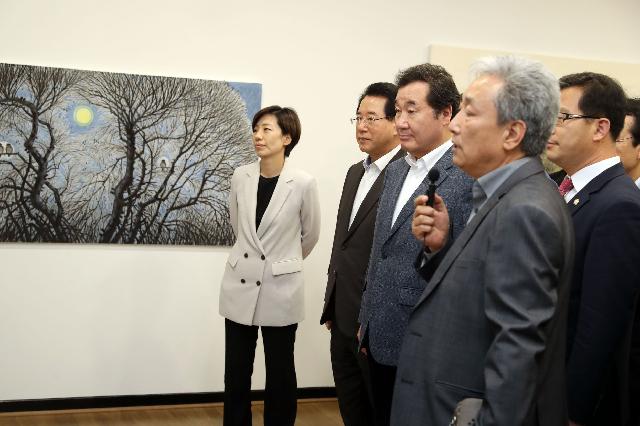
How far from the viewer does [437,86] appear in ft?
8.29

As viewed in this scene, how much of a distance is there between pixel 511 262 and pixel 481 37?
3846mm

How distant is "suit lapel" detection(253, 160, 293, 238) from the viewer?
12.0 ft

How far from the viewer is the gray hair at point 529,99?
5.62ft

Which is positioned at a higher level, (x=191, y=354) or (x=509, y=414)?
(x=509, y=414)

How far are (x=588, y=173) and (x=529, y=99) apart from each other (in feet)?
2.16

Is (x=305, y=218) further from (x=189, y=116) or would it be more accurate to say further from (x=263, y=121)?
(x=189, y=116)

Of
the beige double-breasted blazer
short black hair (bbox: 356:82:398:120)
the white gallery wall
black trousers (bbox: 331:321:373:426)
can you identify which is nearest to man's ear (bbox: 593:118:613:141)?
short black hair (bbox: 356:82:398:120)

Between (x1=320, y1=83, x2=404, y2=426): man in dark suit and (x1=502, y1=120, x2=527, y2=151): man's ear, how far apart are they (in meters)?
1.39

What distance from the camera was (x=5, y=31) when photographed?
4113 mm

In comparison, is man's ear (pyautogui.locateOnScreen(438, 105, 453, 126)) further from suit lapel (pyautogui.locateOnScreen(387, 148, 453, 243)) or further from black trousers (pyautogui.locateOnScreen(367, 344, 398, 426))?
black trousers (pyautogui.locateOnScreen(367, 344, 398, 426))

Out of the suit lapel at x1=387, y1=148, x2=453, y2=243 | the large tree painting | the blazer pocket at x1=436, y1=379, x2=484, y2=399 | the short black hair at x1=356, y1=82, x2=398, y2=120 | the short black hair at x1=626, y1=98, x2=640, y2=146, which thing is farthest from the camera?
the large tree painting

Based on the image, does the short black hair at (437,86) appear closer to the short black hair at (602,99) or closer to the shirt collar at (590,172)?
the short black hair at (602,99)

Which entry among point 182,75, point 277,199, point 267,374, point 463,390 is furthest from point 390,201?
point 182,75

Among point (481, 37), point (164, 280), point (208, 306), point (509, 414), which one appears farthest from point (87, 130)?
point (509, 414)
